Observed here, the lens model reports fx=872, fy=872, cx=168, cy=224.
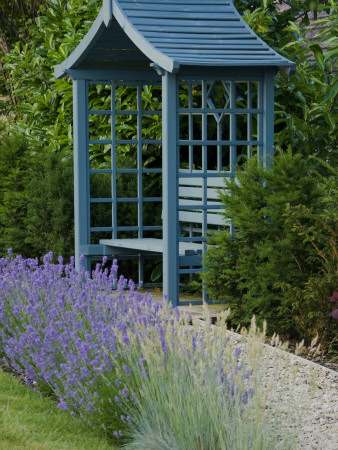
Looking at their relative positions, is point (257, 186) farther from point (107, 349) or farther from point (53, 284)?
point (107, 349)

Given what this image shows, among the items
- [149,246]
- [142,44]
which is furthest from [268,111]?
[149,246]

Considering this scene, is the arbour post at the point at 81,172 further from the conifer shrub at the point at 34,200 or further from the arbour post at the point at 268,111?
the arbour post at the point at 268,111

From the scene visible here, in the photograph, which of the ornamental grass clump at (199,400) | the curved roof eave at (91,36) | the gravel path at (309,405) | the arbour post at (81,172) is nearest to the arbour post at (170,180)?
the curved roof eave at (91,36)

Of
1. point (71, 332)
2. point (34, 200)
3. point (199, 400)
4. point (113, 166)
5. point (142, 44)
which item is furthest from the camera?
point (34, 200)

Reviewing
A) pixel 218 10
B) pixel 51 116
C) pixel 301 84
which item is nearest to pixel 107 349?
pixel 218 10

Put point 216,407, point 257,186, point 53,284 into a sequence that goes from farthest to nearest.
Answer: point 257,186 → point 53,284 → point 216,407

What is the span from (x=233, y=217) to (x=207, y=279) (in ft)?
1.67

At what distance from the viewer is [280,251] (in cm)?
620

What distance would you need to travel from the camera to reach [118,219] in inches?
365

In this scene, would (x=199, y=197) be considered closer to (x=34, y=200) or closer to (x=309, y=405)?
(x=34, y=200)

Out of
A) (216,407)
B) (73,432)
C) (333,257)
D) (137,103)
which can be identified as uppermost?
(137,103)

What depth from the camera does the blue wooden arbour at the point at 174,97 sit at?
693 cm

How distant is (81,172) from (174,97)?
1.86 metres

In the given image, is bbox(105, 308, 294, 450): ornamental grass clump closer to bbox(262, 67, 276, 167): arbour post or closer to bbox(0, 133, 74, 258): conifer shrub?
bbox(262, 67, 276, 167): arbour post
